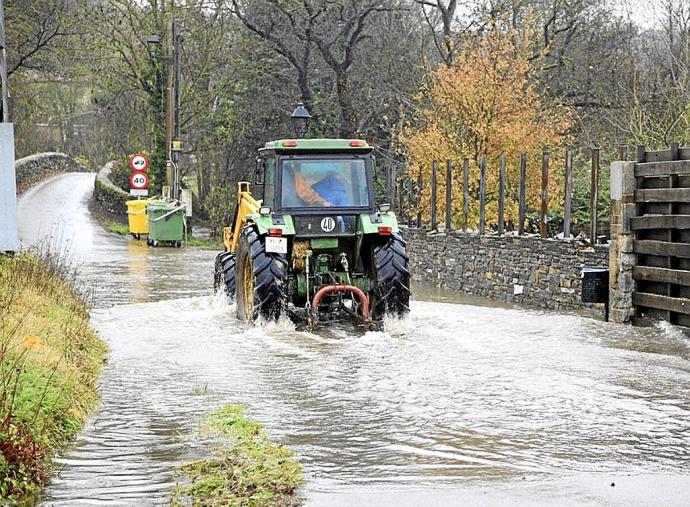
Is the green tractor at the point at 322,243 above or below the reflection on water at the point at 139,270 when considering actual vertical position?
above

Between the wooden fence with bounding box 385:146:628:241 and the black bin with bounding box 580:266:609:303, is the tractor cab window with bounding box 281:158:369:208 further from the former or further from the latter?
the wooden fence with bounding box 385:146:628:241

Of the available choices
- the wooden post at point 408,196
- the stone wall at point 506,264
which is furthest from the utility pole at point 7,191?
the wooden post at point 408,196

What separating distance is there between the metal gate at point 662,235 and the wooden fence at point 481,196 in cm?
251

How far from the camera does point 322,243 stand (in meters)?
15.8

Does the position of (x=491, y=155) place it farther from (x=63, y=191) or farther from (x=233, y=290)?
(x=63, y=191)

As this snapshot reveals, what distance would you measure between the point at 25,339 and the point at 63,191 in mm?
45159

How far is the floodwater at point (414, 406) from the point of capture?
7.45 metres

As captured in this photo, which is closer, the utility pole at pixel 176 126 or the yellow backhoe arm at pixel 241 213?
the yellow backhoe arm at pixel 241 213

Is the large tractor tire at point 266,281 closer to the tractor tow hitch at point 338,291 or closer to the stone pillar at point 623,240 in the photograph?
the tractor tow hitch at point 338,291

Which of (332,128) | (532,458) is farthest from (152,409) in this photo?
(332,128)

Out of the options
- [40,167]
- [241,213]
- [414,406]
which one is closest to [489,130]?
[241,213]

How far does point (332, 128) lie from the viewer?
40125 millimetres

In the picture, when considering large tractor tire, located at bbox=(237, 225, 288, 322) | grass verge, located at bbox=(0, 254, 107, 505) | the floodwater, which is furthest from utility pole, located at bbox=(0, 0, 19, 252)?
large tractor tire, located at bbox=(237, 225, 288, 322)

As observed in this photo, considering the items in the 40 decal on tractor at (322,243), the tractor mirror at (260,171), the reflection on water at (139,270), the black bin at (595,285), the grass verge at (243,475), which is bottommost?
the reflection on water at (139,270)
